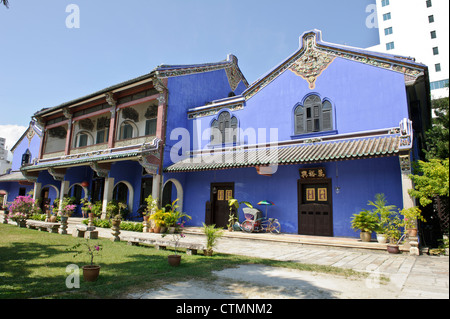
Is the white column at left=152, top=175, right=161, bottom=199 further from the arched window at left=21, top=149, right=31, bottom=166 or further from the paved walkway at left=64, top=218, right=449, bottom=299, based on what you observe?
the arched window at left=21, top=149, right=31, bottom=166

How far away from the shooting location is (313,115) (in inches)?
466

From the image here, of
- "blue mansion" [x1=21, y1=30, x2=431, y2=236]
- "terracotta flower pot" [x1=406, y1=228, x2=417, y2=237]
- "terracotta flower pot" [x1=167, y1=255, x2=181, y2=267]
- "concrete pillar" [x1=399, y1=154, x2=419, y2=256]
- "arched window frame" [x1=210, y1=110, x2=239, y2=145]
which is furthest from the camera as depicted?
"arched window frame" [x1=210, y1=110, x2=239, y2=145]

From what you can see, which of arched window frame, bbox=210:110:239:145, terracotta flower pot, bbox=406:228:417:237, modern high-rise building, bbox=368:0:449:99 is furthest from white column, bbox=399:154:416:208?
modern high-rise building, bbox=368:0:449:99

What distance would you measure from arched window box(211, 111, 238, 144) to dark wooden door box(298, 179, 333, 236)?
410 cm

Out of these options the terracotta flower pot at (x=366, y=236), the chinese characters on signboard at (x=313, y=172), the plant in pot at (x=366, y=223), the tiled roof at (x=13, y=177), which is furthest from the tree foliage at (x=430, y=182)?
the tiled roof at (x=13, y=177)

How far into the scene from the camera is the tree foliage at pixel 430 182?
7.41 metres

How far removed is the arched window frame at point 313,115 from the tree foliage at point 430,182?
375 centimetres

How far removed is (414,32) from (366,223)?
1637 inches

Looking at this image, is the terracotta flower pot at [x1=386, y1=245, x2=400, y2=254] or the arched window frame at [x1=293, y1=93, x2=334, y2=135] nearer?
the terracotta flower pot at [x1=386, y1=245, x2=400, y2=254]

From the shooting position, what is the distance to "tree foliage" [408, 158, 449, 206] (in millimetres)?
7406

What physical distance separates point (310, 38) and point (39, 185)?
19789 mm
